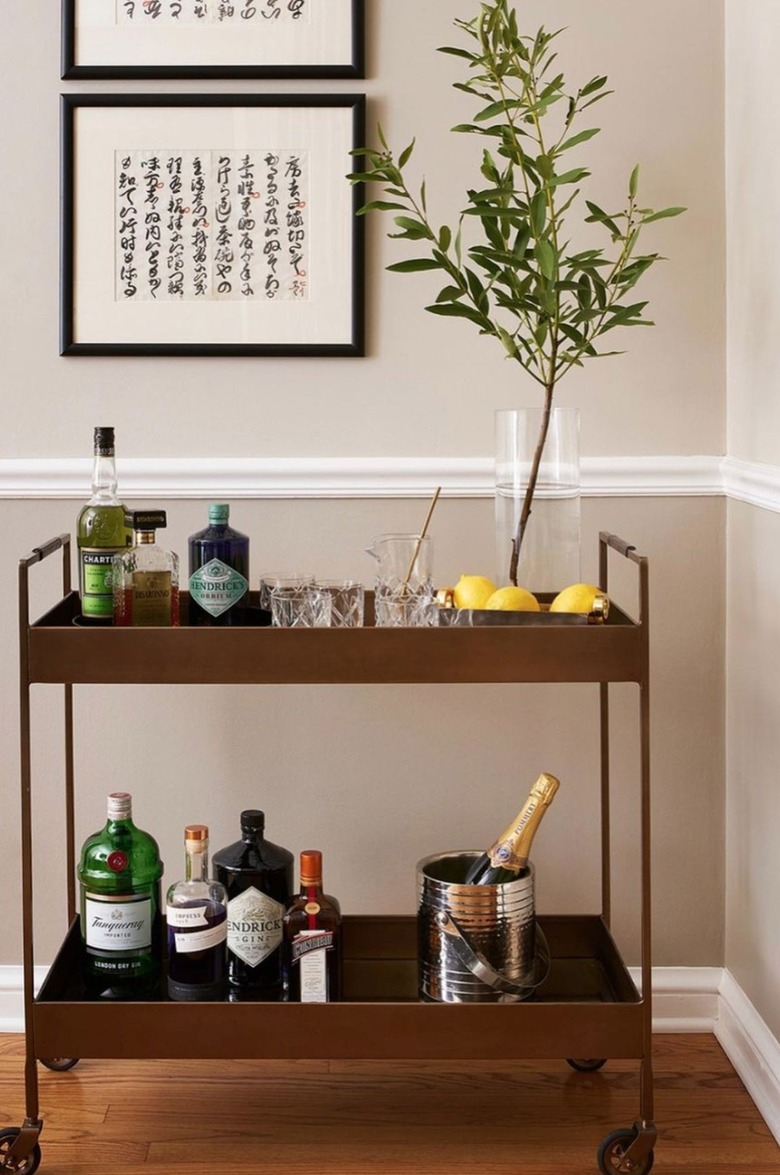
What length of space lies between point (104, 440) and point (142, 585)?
0.21m

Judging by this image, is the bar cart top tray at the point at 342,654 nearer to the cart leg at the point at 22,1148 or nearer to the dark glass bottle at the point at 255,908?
the dark glass bottle at the point at 255,908

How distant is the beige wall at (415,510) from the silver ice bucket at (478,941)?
34 centimetres

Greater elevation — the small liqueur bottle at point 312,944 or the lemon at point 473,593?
the lemon at point 473,593

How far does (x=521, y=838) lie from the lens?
178 cm

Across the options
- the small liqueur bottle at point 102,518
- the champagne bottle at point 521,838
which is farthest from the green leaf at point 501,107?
the champagne bottle at point 521,838

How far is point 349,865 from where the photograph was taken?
2109 millimetres

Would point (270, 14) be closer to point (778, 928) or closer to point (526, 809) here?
point (526, 809)

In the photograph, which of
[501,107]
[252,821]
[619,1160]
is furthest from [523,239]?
[619,1160]

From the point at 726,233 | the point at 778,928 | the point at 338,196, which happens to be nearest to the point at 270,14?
the point at 338,196

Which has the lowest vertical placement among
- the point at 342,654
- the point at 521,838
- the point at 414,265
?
the point at 521,838

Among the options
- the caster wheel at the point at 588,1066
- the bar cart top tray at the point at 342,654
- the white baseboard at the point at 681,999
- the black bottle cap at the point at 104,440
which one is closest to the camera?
the bar cart top tray at the point at 342,654

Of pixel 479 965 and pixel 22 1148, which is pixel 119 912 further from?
pixel 479 965

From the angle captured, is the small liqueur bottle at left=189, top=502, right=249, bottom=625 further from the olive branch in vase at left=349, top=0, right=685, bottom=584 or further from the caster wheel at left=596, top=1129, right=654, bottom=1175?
the caster wheel at left=596, top=1129, right=654, bottom=1175

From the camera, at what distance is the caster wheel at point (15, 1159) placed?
66.4 inches
